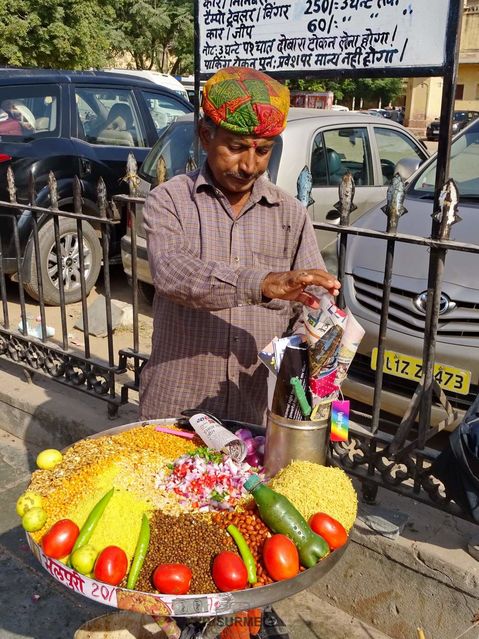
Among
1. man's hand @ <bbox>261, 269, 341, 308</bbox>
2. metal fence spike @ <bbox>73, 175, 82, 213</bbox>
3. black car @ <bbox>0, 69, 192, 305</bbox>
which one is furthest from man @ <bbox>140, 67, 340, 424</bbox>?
black car @ <bbox>0, 69, 192, 305</bbox>

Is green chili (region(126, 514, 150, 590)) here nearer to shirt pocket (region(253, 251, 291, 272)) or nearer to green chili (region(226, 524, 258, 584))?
green chili (region(226, 524, 258, 584))

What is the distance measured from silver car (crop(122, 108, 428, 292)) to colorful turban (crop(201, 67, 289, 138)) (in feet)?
9.74

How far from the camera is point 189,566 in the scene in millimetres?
1596

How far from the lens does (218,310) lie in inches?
78.4

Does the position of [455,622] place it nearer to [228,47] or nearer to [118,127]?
[228,47]

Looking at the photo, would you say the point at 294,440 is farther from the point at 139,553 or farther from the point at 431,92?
the point at 431,92

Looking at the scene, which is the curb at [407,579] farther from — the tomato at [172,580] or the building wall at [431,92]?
the building wall at [431,92]

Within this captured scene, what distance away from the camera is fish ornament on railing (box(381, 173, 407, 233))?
239cm

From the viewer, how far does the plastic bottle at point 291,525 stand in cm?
161

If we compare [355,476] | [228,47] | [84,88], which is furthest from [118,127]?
[355,476]

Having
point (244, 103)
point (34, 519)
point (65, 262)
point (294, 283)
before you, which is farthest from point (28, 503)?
point (65, 262)

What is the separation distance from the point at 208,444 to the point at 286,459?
0.81ft

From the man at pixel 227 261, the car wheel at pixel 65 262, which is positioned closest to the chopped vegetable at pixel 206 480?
the man at pixel 227 261

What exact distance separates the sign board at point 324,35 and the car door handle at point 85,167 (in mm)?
3591
